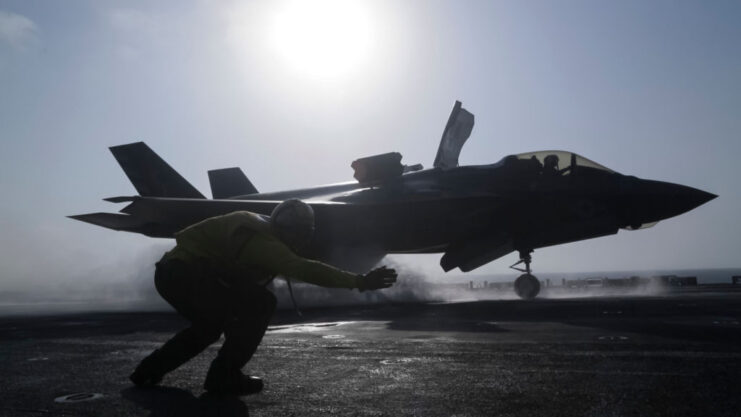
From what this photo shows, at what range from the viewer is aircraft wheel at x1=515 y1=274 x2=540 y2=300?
1642cm

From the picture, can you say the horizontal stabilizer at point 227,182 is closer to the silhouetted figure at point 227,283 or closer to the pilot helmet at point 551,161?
the pilot helmet at point 551,161

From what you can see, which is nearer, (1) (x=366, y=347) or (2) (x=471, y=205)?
(1) (x=366, y=347)

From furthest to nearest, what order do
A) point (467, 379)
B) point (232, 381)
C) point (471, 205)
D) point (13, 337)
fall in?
point (471, 205)
point (13, 337)
point (467, 379)
point (232, 381)

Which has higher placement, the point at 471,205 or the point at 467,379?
the point at 471,205

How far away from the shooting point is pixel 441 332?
7.83m

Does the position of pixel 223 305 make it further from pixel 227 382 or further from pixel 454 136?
pixel 454 136

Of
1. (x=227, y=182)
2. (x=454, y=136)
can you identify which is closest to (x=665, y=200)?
(x=454, y=136)

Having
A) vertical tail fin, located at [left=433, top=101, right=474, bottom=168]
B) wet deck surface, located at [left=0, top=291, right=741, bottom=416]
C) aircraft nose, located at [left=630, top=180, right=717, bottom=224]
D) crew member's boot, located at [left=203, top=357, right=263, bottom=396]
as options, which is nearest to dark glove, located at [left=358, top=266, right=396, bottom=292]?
wet deck surface, located at [left=0, top=291, right=741, bottom=416]

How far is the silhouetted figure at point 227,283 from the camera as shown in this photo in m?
3.99

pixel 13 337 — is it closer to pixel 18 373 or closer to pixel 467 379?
pixel 18 373

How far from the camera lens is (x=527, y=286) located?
1656 centimetres

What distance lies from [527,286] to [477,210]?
Result: 365 centimetres

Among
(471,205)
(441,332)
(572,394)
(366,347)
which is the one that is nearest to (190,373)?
(366,347)

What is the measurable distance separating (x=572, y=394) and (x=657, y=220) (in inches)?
501
